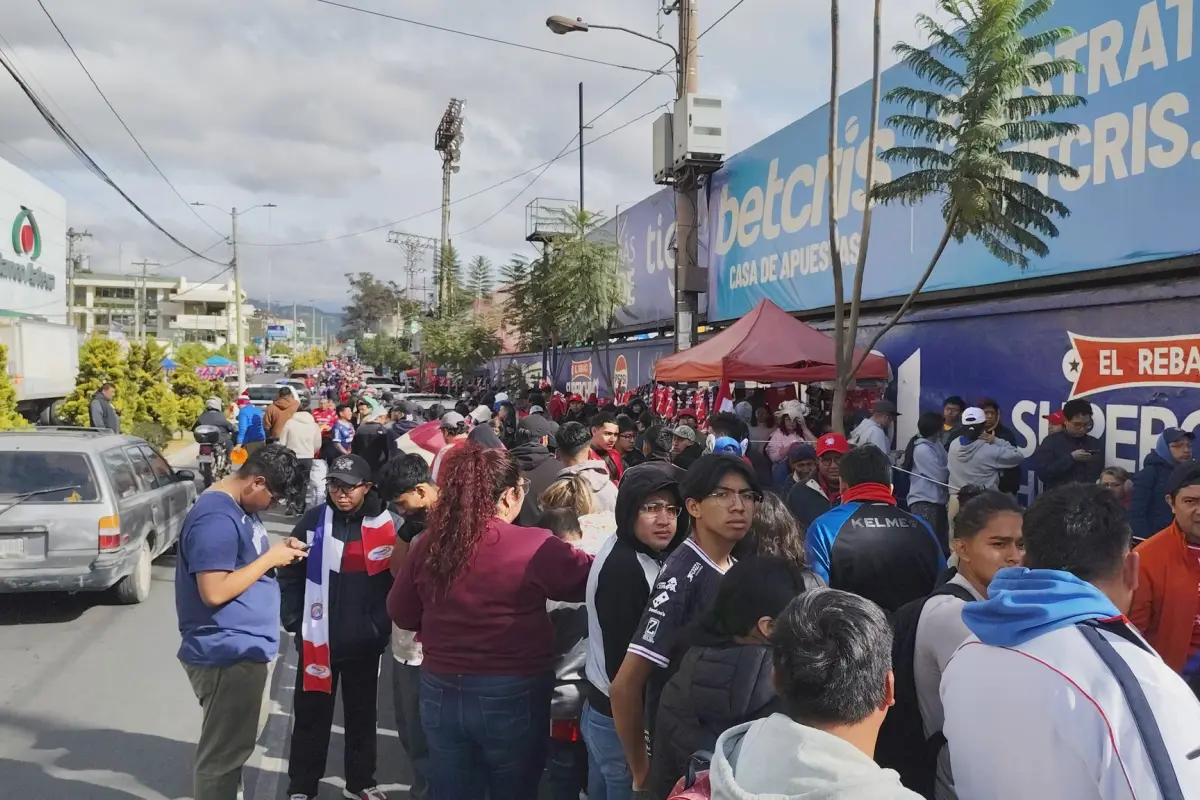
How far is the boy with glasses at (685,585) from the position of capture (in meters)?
2.48

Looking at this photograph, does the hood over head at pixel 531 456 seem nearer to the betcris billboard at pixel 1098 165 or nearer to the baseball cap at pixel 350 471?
the baseball cap at pixel 350 471

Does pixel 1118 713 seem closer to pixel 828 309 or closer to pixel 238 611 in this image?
pixel 238 611

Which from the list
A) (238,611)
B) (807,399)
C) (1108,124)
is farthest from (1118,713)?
(807,399)

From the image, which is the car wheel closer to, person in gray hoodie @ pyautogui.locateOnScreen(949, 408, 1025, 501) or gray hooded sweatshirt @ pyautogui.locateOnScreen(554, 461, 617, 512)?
gray hooded sweatshirt @ pyautogui.locateOnScreen(554, 461, 617, 512)

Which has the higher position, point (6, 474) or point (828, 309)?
point (828, 309)

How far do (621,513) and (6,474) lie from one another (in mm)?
6296

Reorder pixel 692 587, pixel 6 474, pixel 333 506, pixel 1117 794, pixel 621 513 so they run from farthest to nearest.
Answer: pixel 6 474, pixel 333 506, pixel 621 513, pixel 692 587, pixel 1117 794

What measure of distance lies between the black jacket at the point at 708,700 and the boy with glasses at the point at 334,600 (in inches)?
75.5

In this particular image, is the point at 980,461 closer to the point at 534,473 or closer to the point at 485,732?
the point at 534,473

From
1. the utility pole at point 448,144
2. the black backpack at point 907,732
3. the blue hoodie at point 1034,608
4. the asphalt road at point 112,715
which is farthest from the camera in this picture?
the utility pole at point 448,144

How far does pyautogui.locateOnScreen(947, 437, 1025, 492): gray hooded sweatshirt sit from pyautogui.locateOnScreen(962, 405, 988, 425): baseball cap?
0.34 meters

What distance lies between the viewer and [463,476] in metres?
2.98

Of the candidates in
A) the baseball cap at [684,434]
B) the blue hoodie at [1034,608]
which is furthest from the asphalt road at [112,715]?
the blue hoodie at [1034,608]

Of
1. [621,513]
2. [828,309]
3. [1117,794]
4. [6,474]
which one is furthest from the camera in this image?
[828,309]
